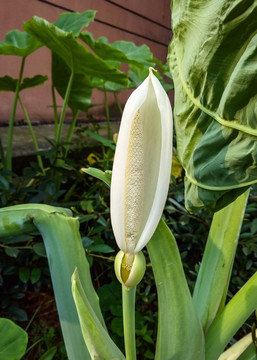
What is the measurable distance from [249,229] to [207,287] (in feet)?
2.02

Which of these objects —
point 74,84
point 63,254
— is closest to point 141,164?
point 63,254

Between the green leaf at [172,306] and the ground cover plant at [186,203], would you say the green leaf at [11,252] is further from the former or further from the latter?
the green leaf at [172,306]

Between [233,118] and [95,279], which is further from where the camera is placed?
[95,279]

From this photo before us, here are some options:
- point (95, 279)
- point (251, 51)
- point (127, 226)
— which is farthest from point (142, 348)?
point (251, 51)

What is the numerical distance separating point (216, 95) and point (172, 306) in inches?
11.7

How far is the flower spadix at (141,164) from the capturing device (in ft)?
1.29

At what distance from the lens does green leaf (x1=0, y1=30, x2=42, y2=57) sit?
1.20 metres

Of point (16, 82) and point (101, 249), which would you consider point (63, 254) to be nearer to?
point (101, 249)

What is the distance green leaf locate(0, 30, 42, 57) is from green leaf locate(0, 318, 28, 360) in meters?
0.83

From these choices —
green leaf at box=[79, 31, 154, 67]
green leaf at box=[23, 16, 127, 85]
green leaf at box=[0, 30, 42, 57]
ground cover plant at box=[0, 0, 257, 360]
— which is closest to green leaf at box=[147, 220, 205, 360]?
ground cover plant at box=[0, 0, 257, 360]

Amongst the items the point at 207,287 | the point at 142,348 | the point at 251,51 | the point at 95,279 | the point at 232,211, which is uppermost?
the point at 251,51

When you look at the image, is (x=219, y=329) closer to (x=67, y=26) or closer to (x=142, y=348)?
(x=142, y=348)

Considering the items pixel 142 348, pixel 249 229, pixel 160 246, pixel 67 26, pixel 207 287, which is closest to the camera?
pixel 160 246

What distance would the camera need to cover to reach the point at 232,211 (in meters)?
0.64
